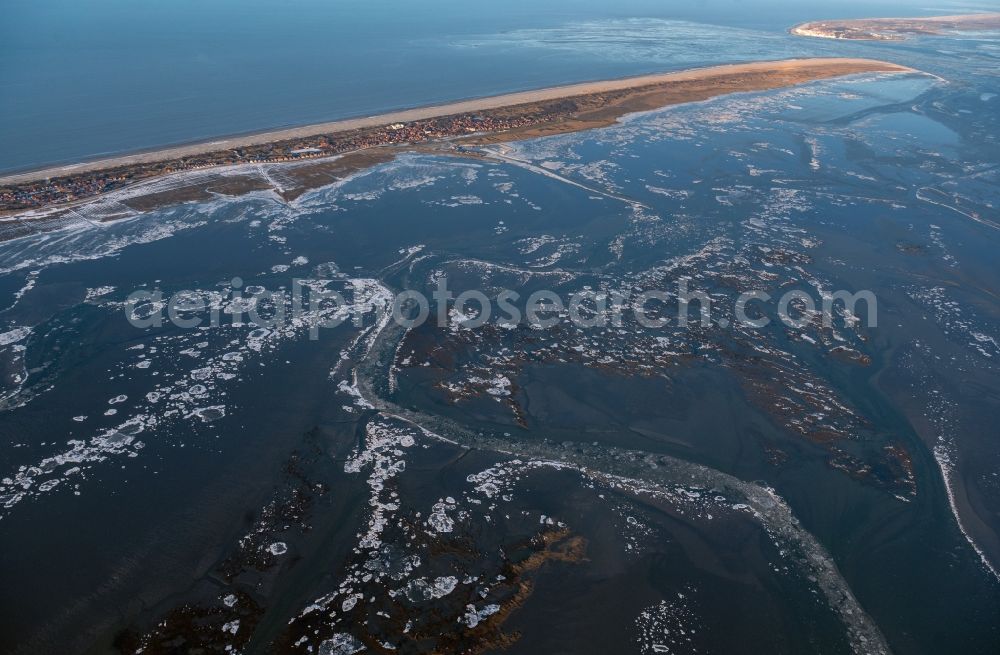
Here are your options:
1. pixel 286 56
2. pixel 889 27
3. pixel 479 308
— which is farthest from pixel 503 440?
pixel 889 27

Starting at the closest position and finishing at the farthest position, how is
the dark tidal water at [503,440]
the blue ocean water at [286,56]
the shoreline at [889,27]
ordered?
the dark tidal water at [503,440]
the blue ocean water at [286,56]
the shoreline at [889,27]

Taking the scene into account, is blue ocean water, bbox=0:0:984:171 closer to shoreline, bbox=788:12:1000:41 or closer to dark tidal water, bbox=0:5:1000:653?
shoreline, bbox=788:12:1000:41

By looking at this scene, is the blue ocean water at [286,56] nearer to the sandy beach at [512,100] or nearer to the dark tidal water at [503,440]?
the sandy beach at [512,100]

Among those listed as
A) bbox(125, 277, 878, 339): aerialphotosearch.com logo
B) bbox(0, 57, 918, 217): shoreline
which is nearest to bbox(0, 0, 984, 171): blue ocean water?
bbox(0, 57, 918, 217): shoreline

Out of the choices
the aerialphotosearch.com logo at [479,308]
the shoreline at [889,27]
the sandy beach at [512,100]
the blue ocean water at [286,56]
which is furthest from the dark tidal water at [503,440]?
the shoreline at [889,27]

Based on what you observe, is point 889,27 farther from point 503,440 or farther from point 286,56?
point 503,440
